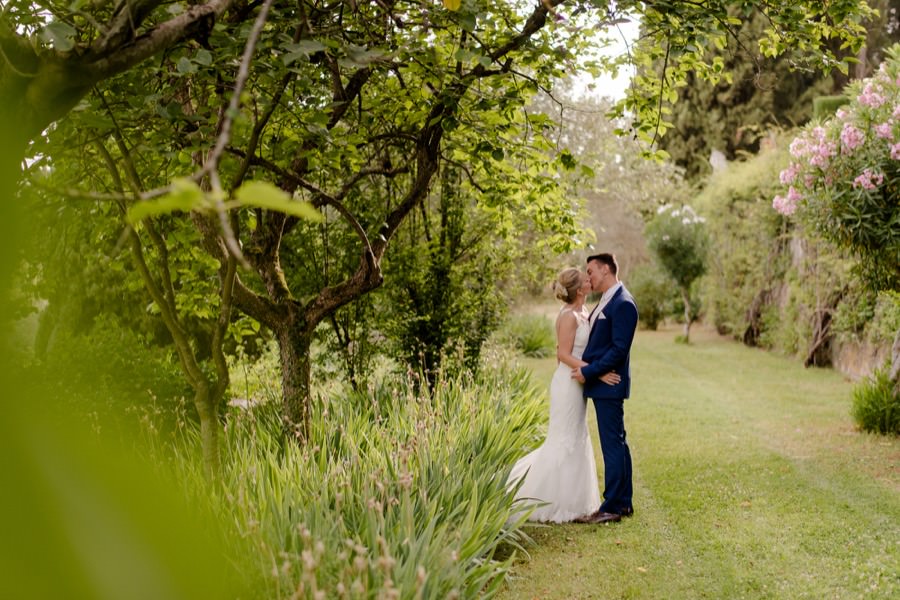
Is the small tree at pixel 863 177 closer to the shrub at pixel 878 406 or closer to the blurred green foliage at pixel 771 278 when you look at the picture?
the shrub at pixel 878 406

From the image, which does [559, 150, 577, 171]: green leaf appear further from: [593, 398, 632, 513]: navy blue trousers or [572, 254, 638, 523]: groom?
[593, 398, 632, 513]: navy blue trousers

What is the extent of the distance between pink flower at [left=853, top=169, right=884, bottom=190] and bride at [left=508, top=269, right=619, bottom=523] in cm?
328

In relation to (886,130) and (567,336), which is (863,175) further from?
(567,336)

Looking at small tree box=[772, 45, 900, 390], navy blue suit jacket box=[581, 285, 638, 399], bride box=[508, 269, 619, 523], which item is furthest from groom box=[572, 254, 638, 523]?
small tree box=[772, 45, 900, 390]

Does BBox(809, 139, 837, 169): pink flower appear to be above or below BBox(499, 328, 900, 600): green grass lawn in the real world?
above

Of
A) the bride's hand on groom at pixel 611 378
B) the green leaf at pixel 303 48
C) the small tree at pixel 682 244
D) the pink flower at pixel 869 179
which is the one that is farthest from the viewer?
the small tree at pixel 682 244

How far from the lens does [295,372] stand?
5.61m

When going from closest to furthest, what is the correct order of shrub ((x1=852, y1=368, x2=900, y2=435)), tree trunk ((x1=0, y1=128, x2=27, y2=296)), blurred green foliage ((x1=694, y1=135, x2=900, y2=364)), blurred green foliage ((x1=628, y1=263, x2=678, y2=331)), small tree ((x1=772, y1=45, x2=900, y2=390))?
tree trunk ((x1=0, y1=128, x2=27, y2=296)), small tree ((x1=772, y1=45, x2=900, y2=390)), shrub ((x1=852, y1=368, x2=900, y2=435)), blurred green foliage ((x1=694, y1=135, x2=900, y2=364)), blurred green foliage ((x1=628, y1=263, x2=678, y2=331))

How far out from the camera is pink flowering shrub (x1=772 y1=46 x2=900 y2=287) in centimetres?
720

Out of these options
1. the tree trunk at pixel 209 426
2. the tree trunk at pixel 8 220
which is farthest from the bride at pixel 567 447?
the tree trunk at pixel 8 220

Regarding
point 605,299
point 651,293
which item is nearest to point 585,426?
point 605,299

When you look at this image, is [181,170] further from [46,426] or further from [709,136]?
[709,136]

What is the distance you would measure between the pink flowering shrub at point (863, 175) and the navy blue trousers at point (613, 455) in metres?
3.74

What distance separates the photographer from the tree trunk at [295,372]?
5555 mm
